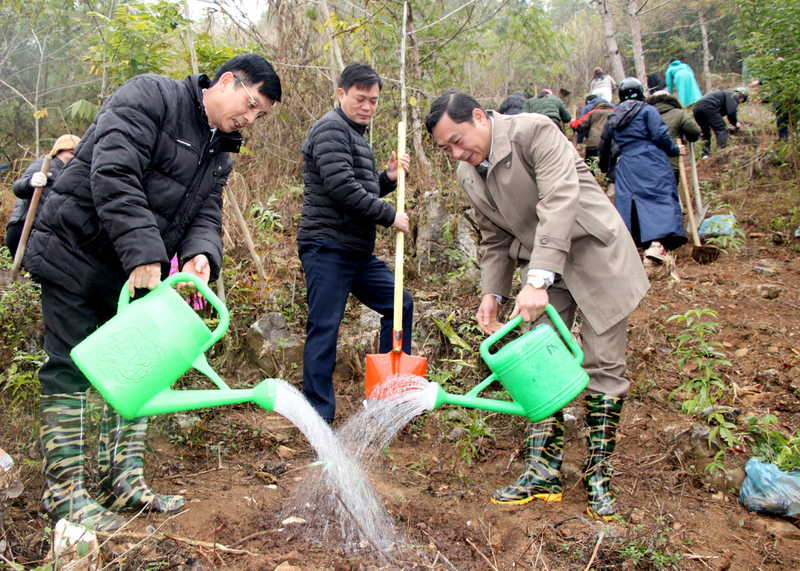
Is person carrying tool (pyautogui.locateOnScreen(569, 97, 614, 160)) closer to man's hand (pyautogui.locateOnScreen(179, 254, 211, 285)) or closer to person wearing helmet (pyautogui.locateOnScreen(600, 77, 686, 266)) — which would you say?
person wearing helmet (pyautogui.locateOnScreen(600, 77, 686, 266))

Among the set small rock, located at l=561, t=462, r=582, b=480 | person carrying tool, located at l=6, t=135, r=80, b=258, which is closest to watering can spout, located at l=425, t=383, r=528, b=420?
small rock, located at l=561, t=462, r=582, b=480

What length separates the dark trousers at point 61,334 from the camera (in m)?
2.03

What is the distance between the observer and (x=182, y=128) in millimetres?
2143

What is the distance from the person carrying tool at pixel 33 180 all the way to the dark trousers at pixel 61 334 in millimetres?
1543

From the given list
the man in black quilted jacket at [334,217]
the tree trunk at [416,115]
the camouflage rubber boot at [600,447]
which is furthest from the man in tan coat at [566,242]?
the tree trunk at [416,115]

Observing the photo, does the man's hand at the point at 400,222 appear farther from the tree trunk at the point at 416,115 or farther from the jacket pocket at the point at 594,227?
the tree trunk at the point at 416,115

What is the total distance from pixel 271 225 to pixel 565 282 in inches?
126

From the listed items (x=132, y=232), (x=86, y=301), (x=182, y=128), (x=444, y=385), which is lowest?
(x=444, y=385)

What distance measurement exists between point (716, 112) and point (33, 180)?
27.2ft

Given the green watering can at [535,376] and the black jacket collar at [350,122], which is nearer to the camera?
the green watering can at [535,376]

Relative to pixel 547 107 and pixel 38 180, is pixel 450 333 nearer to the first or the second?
pixel 38 180

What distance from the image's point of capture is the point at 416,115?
5.80 meters

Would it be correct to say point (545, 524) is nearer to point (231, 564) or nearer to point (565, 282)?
point (565, 282)

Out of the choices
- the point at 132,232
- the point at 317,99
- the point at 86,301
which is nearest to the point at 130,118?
the point at 132,232
